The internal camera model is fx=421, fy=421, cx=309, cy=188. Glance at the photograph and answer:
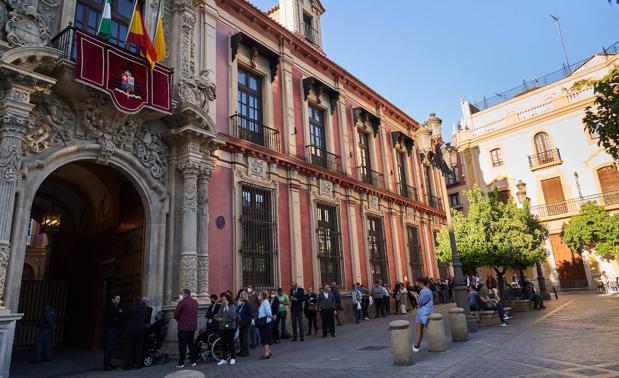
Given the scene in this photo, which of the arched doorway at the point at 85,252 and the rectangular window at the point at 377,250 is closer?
the arched doorway at the point at 85,252

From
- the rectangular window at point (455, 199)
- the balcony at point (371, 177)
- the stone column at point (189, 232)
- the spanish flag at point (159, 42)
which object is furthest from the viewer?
the rectangular window at point (455, 199)

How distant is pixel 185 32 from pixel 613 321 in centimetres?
1456

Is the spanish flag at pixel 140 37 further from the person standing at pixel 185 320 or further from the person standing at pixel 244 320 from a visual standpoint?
the person standing at pixel 244 320

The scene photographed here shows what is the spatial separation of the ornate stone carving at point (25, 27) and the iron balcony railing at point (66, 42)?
0.23 metres

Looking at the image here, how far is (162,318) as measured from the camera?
33.2 ft

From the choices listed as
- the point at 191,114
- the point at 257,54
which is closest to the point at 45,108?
the point at 191,114

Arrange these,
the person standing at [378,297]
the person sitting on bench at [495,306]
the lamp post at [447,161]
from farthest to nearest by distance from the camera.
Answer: the person standing at [378,297] < the person sitting on bench at [495,306] < the lamp post at [447,161]

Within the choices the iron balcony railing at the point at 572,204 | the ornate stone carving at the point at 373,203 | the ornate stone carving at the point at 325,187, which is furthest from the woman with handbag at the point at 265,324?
the iron balcony railing at the point at 572,204

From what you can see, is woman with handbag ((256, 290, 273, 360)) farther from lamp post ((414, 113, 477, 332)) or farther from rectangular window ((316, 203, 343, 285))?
rectangular window ((316, 203, 343, 285))

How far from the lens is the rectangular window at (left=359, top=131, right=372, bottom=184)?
68.7 ft

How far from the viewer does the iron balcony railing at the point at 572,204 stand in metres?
26.9

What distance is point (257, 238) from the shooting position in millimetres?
14234

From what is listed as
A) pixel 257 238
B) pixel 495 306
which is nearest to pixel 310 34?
pixel 257 238

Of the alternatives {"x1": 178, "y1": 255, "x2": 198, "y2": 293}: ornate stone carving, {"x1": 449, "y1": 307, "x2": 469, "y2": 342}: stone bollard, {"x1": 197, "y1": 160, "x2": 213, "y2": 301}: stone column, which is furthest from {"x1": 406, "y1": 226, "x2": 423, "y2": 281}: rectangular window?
{"x1": 178, "y1": 255, "x2": 198, "y2": 293}: ornate stone carving
